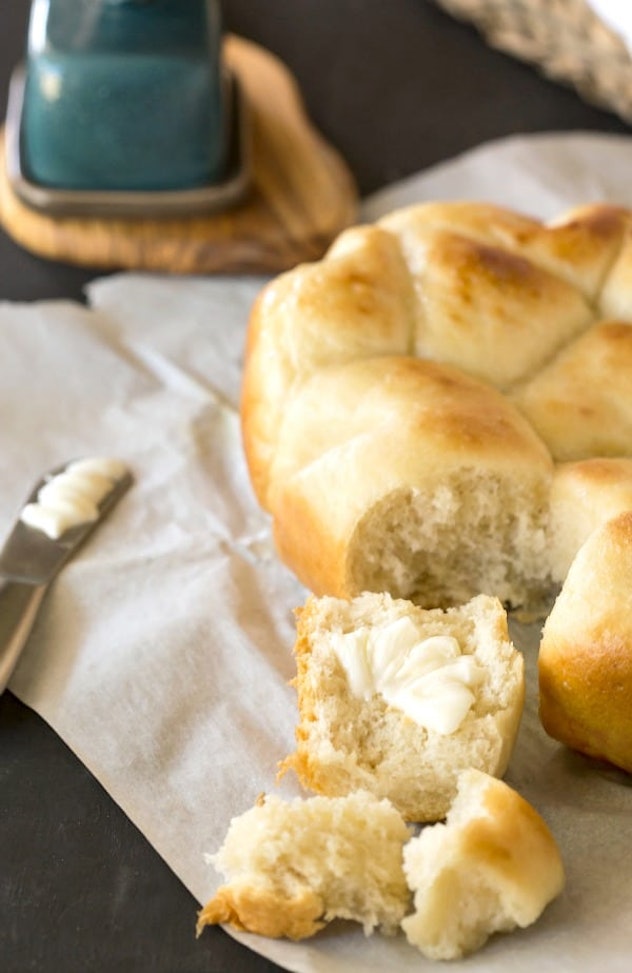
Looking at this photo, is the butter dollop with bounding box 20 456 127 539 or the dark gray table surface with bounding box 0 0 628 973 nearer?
the dark gray table surface with bounding box 0 0 628 973

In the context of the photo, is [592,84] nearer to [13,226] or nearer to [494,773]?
[13,226]

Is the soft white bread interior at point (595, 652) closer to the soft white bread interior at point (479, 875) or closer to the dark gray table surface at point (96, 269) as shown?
the soft white bread interior at point (479, 875)

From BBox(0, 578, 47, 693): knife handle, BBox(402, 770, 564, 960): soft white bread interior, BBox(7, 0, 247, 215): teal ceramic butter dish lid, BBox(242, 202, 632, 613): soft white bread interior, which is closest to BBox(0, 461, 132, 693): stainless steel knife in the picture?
BBox(0, 578, 47, 693): knife handle

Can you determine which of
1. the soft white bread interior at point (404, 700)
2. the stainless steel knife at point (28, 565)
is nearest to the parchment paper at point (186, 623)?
the stainless steel knife at point (28, 565)

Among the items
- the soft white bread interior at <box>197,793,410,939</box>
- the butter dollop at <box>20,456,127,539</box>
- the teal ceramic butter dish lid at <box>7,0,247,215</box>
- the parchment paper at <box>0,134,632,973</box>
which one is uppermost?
the teal ceramic butter dish lid at <box>7,0,247,215</box>

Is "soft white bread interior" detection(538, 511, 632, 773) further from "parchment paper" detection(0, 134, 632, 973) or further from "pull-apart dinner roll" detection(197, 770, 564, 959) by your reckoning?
"pull-apart dinner roll" detection(197, 770, 564, 959)

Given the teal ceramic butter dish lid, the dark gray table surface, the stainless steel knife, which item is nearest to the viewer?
the dark gray table surface

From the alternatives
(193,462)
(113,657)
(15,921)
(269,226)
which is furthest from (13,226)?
(15,921)

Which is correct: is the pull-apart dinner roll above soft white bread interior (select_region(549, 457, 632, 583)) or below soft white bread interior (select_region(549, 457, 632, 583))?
below

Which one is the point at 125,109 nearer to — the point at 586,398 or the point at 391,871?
the point at 586,398
